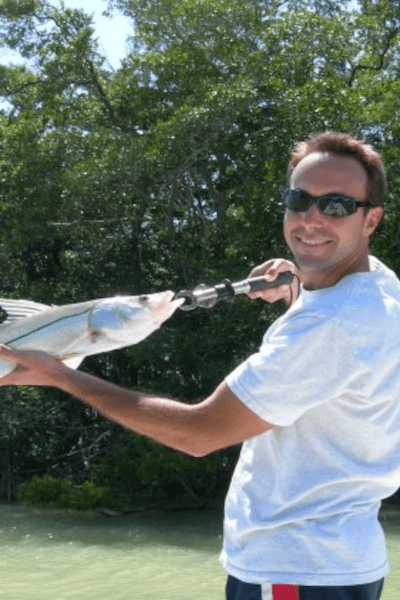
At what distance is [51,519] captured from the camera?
10070 millimetres

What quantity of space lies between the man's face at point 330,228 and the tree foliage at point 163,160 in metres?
9.02

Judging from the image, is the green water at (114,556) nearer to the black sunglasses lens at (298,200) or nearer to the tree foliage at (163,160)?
the tree foliage at (163,160)

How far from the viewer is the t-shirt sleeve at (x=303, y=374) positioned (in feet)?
5.66

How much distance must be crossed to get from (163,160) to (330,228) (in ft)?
30.5

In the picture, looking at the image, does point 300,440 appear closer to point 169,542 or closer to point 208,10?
point 169,542

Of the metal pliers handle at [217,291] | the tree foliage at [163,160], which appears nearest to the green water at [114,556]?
the tree foliage at [163,160]

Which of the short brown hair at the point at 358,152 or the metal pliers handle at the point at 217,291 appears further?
the metal pliers handle at the point at 217,291

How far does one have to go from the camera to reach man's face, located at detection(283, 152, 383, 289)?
6.18 feet

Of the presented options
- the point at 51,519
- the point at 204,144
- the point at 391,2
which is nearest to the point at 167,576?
the point at 51,519

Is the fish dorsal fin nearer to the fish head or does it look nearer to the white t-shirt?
the fish head

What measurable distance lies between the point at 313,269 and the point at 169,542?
7.57m

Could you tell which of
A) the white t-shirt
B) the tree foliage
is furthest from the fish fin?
the tree foliage

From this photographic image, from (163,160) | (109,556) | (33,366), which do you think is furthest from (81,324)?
(163,160)

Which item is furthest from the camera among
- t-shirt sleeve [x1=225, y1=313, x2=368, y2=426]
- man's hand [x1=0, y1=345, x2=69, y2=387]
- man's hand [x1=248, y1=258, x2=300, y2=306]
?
man's hand [x1=248, y1=258, x2=300, y2=306]
